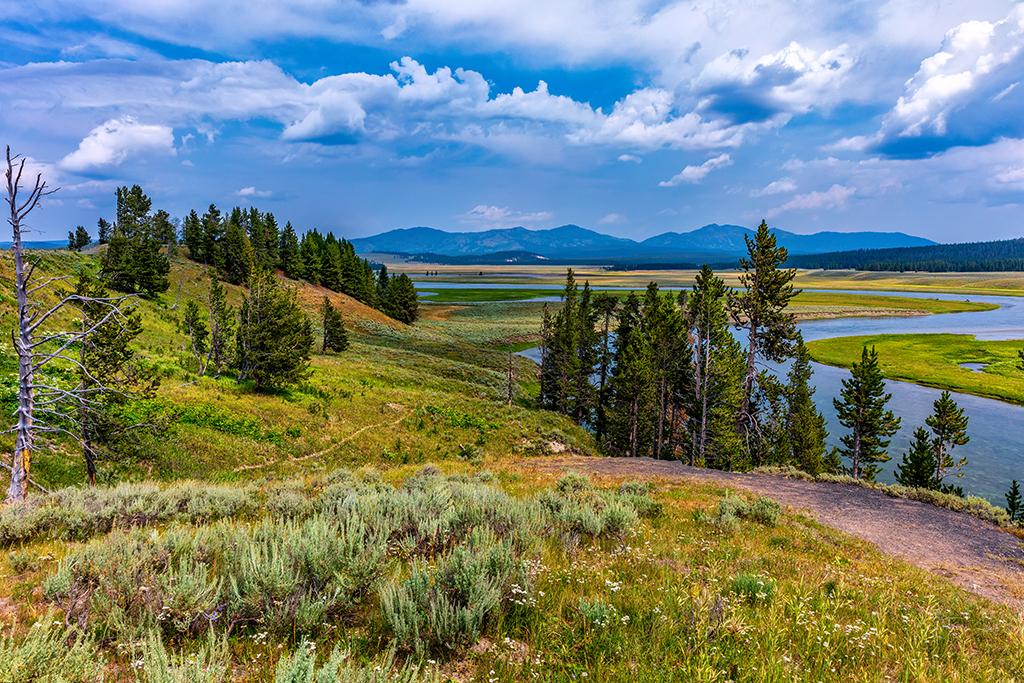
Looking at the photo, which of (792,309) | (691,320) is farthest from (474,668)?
(792,309)

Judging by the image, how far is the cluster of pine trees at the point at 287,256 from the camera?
8175cm

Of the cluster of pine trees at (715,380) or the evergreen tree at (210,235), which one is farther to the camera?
the evergreen tree at (210,235)

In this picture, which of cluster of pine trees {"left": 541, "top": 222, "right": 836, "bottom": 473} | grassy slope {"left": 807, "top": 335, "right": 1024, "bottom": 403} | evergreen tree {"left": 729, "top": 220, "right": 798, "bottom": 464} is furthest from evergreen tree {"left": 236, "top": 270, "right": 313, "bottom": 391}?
grassy slope {"left": 807, "top": 335, "right": 1024, "bottom": 403}

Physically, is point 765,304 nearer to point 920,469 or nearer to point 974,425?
point 920,469

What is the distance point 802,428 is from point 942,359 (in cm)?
5188

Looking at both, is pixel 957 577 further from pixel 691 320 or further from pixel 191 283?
pixel 191 283

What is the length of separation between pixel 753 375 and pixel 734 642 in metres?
29.8

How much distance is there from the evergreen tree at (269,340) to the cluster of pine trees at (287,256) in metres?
45.2

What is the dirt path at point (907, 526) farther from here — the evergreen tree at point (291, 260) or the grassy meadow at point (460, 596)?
the evergreen tree at point (291, 260)

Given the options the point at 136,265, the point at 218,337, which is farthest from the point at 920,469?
the point at 136,265

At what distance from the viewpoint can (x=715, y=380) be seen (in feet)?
122

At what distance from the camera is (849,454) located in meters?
36.9

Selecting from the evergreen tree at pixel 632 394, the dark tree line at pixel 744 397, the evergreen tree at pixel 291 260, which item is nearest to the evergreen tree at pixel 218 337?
the evergreen tree at pixel 632 394

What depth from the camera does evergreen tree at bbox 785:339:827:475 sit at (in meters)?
35.1
